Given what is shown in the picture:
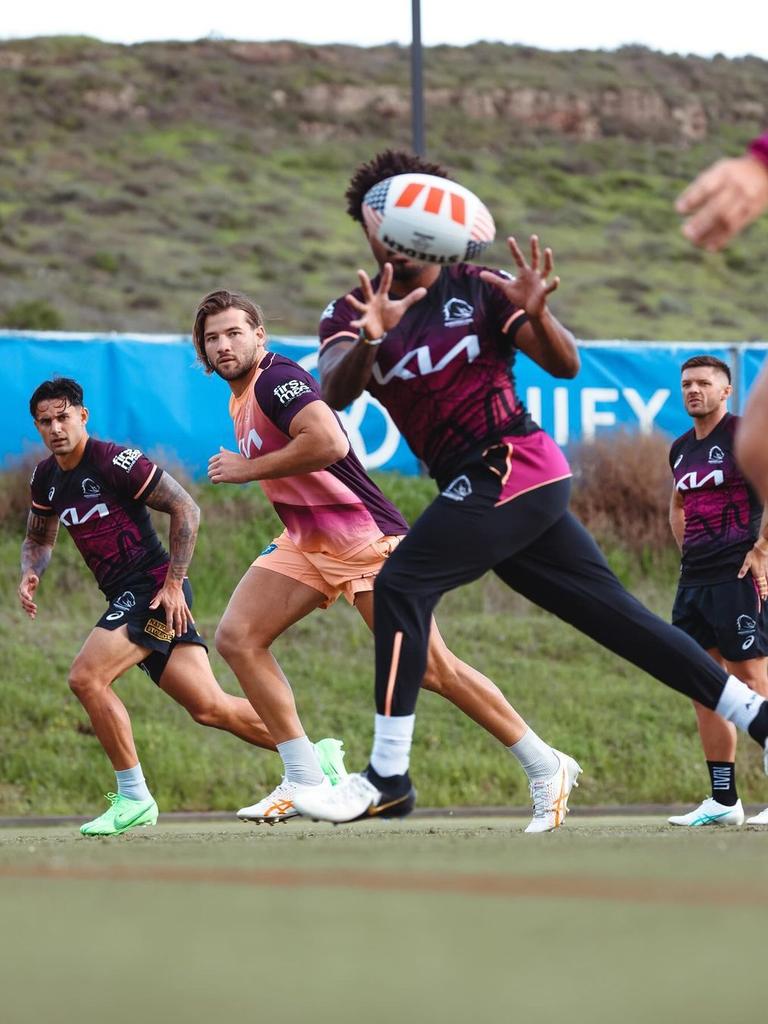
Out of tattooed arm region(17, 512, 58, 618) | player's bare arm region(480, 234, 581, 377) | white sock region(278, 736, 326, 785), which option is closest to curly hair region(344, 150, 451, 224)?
player's bare arm region(480, 234, 581, 377)

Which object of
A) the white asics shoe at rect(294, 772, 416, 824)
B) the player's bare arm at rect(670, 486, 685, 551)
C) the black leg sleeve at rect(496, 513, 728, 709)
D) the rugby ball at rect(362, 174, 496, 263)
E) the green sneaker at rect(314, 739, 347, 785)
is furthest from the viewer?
the player's bare arm at rect(670, 486, 685, 551)

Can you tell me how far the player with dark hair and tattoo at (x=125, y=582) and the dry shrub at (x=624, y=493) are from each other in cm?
986

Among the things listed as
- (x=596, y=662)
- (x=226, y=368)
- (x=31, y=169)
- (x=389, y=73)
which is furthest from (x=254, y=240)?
(x=226, y=368)

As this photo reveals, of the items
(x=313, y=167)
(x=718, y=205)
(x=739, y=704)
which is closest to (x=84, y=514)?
(x=739, y=704)

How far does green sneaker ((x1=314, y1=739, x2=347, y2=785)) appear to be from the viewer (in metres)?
8.99

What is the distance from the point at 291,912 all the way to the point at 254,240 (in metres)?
40.8

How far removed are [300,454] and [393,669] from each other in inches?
67.8

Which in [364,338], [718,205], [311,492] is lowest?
[311,492]

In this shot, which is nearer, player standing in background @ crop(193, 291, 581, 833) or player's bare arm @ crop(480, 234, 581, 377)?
player's bare arm @ crop(480, 234, 581, 377)

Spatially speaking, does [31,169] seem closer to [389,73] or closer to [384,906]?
[389,73]

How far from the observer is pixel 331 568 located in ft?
27.5

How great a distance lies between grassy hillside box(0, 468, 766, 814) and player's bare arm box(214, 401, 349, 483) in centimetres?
636

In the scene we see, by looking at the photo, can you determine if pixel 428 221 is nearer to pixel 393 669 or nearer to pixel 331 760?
pixel 393 669

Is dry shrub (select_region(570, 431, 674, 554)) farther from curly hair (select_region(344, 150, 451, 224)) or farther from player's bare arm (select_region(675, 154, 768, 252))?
player's bare arm (select_region(675, 154, 768, 252))
